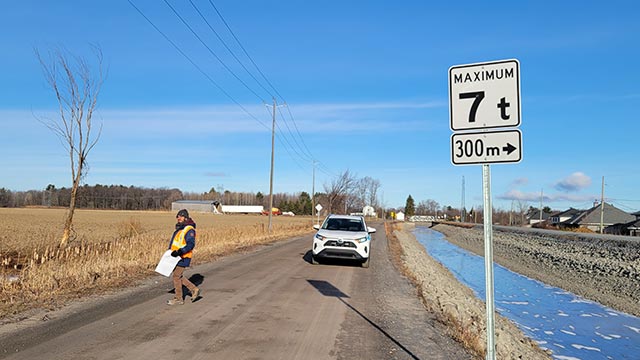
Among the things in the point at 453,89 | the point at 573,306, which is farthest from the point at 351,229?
the point at 453,89

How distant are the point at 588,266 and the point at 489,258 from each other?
2667 centimetres

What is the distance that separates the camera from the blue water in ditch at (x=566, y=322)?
394 inches

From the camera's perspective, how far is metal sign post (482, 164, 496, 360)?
4406 mm

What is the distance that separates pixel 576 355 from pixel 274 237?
24947 mm

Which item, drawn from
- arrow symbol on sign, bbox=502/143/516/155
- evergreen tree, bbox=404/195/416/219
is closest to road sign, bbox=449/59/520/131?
arrow symbol on sign, bbox=502/143/516/155

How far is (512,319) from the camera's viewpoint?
493 inches

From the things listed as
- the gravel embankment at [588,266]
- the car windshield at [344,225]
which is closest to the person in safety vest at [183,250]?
the car windshield at [344,225]

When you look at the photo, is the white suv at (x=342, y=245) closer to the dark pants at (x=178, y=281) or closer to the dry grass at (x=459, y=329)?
the dry grass at (x=459, y=329)

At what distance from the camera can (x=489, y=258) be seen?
14.4 ft

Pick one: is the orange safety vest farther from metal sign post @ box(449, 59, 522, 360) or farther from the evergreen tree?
the evergreen tree

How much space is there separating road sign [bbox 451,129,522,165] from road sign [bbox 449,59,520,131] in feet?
0.27

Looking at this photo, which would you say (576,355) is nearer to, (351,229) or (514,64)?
(514,64)

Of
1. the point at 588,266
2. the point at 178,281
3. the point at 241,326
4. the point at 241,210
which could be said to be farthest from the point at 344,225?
the point at 241,210

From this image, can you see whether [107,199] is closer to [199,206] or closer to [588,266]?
[199,206]
